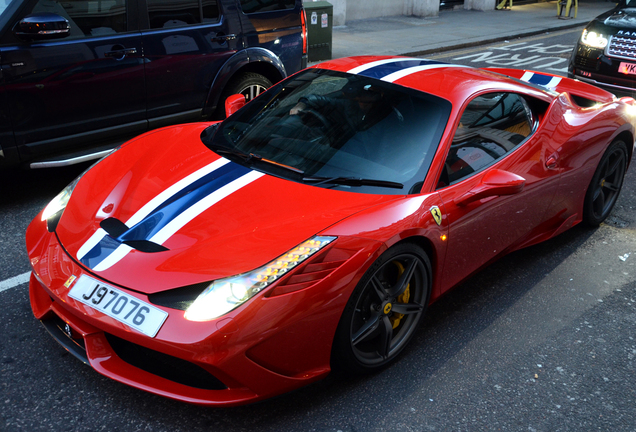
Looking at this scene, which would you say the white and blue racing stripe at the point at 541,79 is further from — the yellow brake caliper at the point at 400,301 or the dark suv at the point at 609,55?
the dark suv at the point at 609,55

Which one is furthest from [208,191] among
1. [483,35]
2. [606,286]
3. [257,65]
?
[483,35]

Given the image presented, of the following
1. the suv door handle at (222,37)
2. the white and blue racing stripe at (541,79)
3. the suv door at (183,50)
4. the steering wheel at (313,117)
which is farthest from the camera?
the suv door handle at (222,37)

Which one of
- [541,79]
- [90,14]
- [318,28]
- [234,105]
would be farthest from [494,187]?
[318,28]

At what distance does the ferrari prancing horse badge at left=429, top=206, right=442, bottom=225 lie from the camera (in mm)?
2947

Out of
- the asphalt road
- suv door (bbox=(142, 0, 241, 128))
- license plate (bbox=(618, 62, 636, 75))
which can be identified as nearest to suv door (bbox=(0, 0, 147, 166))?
suv door (bbox=(142, 0, 241, 128))

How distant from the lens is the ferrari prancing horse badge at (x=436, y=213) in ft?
9.67

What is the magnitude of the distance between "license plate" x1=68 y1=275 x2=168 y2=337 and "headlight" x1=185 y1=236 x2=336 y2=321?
0.13m

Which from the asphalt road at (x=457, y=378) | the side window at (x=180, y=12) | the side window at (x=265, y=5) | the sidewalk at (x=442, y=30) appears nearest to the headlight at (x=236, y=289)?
the asphalt road at (x=457, y=378)

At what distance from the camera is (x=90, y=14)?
484 centimetres

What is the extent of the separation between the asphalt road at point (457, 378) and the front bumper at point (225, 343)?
0.27m

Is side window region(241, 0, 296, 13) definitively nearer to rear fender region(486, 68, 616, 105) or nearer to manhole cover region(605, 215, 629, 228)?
rear fender region(486, 68, 616, 105)

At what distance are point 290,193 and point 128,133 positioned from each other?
279 centimetres

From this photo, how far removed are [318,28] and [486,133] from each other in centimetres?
726

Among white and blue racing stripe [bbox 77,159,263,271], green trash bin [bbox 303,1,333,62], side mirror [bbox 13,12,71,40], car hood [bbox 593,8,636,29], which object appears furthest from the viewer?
green trash bin [bbox 303,1,333,62]
